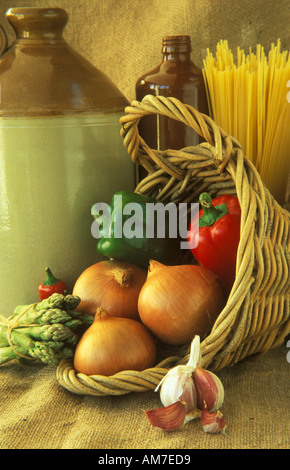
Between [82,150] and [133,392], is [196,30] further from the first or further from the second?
[133,392]

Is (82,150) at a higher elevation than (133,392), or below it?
higher

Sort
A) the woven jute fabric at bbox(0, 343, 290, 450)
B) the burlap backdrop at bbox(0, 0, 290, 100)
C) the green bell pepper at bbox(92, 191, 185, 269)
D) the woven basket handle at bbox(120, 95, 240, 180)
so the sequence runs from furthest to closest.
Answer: the burlap backdrop at bbox(0, 0, 290, 100) → the green bell pepper at bbox(92, 191, 185, 269) → the woven basket handle at bbox(120, 95, 240, 180) → the woven jute fabric at bbox(0, 343, 290, 450)

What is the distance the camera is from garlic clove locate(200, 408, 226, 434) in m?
0.64

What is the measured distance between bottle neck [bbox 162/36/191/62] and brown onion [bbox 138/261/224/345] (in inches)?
17.2

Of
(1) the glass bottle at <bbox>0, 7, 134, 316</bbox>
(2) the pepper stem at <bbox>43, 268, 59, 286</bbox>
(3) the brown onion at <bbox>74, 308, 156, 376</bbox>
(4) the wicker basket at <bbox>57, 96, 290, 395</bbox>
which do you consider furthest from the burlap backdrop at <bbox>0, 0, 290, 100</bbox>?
(3) the brown onion at <bbox>74, 308, 156, 376</bbox>

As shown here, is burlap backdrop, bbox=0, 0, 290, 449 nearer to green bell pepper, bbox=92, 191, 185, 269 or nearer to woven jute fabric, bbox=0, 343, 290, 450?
woven jute fabric, bbox=0, 343, 290, 450

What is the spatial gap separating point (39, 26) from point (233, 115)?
38 centimetres

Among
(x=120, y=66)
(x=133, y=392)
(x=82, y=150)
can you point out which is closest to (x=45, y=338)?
(x=133, y=392)

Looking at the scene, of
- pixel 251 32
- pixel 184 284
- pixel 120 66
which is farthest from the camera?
pixel 120 66

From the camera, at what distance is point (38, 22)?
0.93 metres

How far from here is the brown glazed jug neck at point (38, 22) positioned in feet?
3.02

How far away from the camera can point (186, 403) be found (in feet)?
2.16

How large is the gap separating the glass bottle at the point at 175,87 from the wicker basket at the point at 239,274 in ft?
0.44
